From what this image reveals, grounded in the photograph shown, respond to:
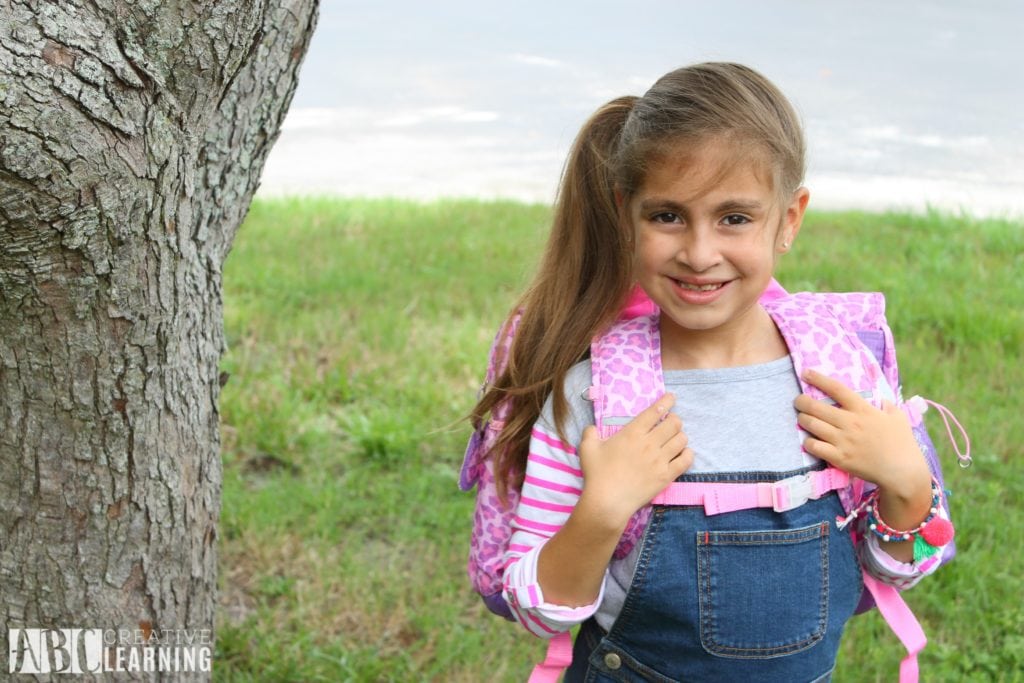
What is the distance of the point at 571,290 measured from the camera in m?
1.97

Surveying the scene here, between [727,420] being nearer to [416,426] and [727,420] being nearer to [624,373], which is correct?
[624,373]

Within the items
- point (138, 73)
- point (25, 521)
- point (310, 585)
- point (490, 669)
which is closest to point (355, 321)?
point (310, 585)

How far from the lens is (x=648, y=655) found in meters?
1.82

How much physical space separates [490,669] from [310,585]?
556mm

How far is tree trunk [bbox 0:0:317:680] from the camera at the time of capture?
1.58 meters

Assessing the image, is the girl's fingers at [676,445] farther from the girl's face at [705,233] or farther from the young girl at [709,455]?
the girl's face at [705,233]

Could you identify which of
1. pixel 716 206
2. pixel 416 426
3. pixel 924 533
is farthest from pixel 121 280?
pixel 416 426

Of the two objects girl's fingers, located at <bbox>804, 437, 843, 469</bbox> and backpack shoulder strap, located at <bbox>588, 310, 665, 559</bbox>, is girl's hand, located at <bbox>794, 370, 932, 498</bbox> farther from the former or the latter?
backpack shoulder strap, located at <bbox>588, 310, 665, 559</bbox>

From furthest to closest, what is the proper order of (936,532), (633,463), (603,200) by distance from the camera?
(603,200) → (936,532) → (633,463)

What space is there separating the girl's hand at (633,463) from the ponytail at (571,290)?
0.57 feet

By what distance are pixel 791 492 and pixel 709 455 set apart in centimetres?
14

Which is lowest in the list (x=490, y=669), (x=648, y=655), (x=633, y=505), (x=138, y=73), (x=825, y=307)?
(x=490, y=669)

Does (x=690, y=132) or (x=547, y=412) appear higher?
(x=690, y=132)

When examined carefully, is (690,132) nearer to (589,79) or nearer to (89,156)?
(89,156)
